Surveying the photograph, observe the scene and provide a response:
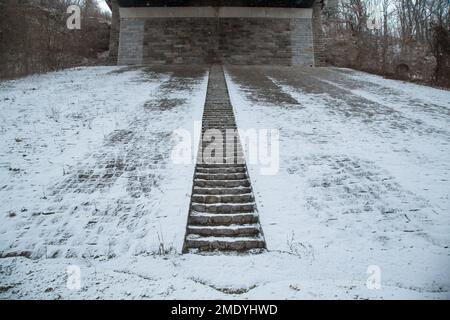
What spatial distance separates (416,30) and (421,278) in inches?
1515

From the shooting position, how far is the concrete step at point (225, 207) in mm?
5145

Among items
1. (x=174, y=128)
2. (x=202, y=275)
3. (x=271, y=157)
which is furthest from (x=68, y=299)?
(x=174, y=128)

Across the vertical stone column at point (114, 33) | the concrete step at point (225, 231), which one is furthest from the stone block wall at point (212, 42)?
the concrete step at point (225, 231)

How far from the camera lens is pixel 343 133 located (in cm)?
784

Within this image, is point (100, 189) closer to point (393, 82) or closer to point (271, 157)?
point (271, 157)

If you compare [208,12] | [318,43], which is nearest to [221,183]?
[208,12]

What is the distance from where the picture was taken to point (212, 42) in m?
20.5

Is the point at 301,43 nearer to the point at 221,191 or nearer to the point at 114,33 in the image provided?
the point at 114,33

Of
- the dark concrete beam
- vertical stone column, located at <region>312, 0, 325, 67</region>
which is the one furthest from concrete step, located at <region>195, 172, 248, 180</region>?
vertical stone column, located at <region>312, 0, 325, 67</region>

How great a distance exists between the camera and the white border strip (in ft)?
67.5

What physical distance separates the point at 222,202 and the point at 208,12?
1825cm

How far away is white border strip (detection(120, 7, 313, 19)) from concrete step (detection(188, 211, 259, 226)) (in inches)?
731

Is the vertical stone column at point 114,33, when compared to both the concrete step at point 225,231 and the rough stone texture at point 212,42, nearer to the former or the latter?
the rough stone texture at point 212,42

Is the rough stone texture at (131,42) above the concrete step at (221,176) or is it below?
above
